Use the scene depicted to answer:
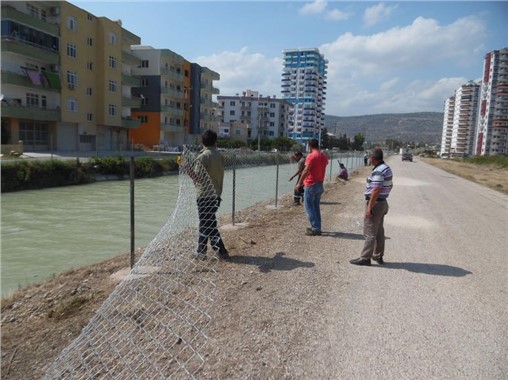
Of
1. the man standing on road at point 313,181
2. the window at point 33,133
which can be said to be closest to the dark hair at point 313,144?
the man standing on road at point 313,181

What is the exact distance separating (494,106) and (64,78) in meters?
114

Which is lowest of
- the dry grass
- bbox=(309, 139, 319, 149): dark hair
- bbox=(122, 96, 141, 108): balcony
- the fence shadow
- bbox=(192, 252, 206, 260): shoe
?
the dry grass

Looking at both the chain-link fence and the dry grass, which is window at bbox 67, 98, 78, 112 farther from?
the chain-link fence

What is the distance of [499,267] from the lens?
6.45 m

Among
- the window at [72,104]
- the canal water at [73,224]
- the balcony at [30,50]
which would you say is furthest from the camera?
the window at [72,104]

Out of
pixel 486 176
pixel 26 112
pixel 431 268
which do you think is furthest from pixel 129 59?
pixel 431 268

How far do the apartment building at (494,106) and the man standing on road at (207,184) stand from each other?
125 m

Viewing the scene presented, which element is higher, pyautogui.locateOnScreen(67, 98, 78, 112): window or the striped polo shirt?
pyautogui.locateOnScreen(67, 98, 78, 112): window

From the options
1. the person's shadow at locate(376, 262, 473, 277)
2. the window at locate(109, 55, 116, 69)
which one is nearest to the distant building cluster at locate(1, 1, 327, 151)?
the window at locate(109, 55, 116, 69)

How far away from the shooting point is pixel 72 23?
1686 inches

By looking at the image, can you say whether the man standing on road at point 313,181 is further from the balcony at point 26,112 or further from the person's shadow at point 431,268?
the balcony at point 26,112

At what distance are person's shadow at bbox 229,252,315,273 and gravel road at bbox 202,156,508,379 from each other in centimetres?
2

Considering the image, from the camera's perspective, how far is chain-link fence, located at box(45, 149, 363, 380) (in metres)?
3.37

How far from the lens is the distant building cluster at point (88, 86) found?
36562 millimetres
